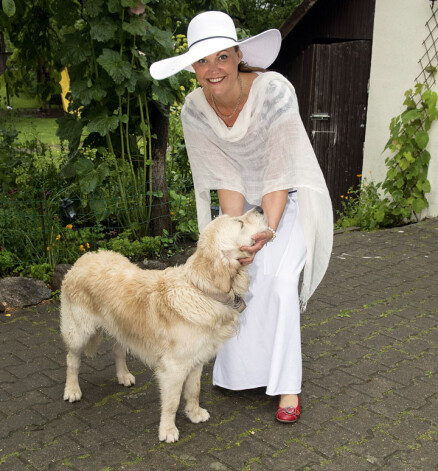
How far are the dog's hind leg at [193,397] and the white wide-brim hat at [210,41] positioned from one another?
6.18ft

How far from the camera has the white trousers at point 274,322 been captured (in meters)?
3.60

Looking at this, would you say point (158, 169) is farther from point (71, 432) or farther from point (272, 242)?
point (71, 432)

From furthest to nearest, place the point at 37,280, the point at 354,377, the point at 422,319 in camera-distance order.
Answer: the point at 37,280 → the point at 422,319 → the point at 354,377

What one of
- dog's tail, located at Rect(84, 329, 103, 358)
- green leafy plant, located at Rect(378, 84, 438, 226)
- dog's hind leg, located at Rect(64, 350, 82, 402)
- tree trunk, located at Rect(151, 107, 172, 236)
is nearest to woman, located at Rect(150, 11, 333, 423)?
dog's tail, located at Rect(84, 329, 103, 358)

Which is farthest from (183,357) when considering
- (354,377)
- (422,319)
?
(422,319)

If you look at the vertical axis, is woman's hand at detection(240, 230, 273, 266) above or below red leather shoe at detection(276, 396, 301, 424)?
above

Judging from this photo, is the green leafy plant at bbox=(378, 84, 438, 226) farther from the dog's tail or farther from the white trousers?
the dog's tail

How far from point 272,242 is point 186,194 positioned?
381cm

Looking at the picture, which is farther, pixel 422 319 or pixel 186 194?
pixel 186 194

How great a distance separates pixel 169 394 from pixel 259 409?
74 cm

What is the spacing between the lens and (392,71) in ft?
28.4

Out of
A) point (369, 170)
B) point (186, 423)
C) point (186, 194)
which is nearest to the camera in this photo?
point (186, 423)

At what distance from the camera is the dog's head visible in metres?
3.12

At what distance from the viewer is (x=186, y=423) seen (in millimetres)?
3574
